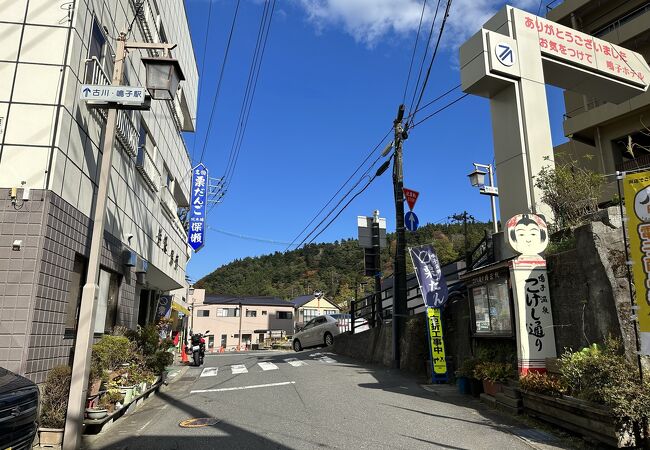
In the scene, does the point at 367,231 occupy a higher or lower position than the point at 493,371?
higher

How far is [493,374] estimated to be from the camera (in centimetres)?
819

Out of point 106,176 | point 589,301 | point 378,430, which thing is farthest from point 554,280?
point 106,176

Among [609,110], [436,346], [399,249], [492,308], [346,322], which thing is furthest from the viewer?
[346,322]

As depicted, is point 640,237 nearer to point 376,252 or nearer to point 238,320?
point 376,252

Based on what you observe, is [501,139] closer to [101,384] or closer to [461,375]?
[461,375]

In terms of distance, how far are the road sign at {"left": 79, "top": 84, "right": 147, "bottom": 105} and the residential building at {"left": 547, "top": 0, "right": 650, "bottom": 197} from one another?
16073mm

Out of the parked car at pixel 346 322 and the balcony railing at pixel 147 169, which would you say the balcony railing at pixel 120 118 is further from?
the parked car at pixel 346 322

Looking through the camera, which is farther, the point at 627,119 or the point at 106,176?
the point at 627,119

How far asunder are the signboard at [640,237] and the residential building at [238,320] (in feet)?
187

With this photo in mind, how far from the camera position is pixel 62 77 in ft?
23.9

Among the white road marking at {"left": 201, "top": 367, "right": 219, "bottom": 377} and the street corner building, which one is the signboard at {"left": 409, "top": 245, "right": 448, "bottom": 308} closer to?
the street corner building

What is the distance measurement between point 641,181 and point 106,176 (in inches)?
285

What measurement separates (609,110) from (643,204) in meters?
16.5

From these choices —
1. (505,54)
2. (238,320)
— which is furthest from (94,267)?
(238,320)
